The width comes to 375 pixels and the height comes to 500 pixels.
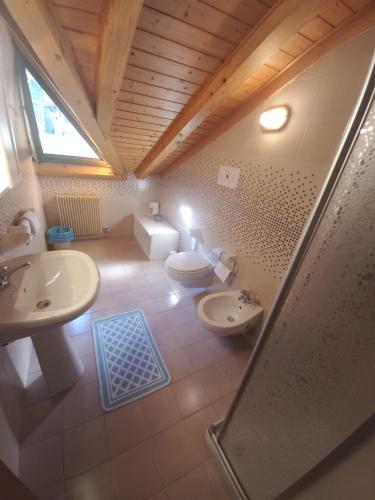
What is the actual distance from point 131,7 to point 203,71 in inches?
23.0

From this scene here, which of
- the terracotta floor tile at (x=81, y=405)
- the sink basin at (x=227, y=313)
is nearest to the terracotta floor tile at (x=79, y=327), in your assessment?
the terracotta floor tile at (x=81, y=405)

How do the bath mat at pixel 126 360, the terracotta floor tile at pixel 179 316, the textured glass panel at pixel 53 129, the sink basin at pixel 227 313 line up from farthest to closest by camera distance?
the textured glass panel at pixel 53 129 → the terracotta floor tile at pixel 179 316 → the sink basin at pixel 227 313 → the bath mat at pixel 126 360

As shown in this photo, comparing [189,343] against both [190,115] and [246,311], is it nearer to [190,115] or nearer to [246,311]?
[246,311]

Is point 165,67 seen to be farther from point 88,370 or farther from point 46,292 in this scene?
point 88,370

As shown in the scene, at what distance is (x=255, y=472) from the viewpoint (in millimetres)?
846

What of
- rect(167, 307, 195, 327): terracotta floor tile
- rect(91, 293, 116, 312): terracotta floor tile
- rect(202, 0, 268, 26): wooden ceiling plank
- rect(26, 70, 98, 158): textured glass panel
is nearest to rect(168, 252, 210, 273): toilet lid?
rect(167, 307, 195, 327): terracotta floor tile

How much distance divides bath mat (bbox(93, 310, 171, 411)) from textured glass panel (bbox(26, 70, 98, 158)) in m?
2.37

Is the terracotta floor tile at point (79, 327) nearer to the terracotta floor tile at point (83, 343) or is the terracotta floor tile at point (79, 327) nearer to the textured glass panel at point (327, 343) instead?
the terracotta floor tile at point (83, 343)

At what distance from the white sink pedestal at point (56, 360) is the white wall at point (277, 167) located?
145 cm

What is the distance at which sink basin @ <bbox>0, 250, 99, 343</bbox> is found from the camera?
0.76m

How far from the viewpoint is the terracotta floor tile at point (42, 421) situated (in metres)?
1.12

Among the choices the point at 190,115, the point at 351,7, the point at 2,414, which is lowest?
the point at 2,414

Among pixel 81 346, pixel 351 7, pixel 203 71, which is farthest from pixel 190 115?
pixel 81 346

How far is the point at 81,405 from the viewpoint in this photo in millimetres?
1276
